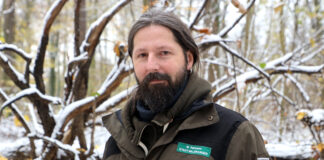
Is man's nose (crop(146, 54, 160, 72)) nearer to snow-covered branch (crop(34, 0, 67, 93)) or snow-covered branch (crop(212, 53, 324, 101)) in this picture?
snow-covered branch (crop(34, 0, 67, 93))

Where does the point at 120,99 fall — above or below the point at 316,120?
above

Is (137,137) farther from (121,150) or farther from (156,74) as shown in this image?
(156,74)

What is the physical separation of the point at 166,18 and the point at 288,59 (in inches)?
101

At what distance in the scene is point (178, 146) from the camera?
1413 millimetres

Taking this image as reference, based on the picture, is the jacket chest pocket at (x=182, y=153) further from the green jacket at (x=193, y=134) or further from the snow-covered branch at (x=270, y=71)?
the snow-covered branch at (x=270, y=71)

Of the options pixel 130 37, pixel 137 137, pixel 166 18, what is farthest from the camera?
pixel 130 37

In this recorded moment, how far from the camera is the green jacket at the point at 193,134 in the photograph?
134cm

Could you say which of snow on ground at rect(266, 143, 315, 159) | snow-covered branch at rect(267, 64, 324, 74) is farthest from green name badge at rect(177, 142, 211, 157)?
snow-covered branch at rect(267, 64, 324, 74)

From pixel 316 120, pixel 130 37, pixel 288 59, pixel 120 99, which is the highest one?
pixel 130 37

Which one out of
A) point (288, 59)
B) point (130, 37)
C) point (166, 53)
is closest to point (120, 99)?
point (130, 37)

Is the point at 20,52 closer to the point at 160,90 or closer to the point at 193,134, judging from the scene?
the point at 160,90

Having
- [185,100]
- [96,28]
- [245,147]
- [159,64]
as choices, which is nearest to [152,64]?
[159,64]

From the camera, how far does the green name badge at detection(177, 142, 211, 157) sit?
4.42ft

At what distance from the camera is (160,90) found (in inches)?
64.1
